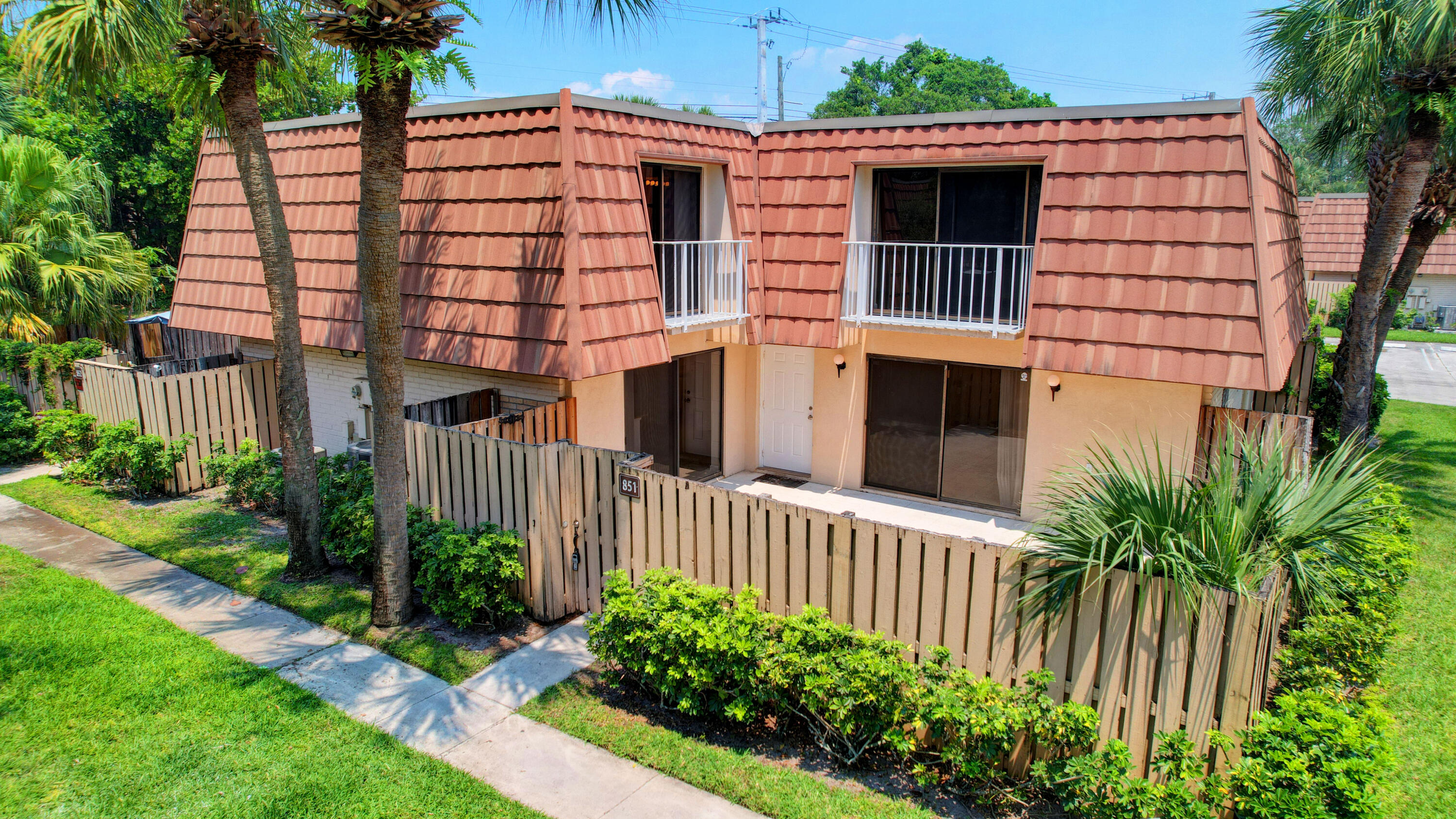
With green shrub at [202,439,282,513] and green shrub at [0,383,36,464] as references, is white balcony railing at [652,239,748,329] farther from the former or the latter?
green shrub at [0,383,36,464]

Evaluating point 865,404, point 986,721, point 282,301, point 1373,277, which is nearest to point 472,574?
point 282,301

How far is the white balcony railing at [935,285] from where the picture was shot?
11086mm

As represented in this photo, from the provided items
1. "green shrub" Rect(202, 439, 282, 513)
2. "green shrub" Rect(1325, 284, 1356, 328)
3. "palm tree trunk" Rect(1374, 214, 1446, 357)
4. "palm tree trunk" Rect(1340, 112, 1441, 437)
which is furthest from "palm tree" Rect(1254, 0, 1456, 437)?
"green shrub" Rect(1325, 284, 1356, 328)

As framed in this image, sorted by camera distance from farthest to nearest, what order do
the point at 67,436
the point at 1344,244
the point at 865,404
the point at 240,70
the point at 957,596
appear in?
the point at 1344,244 → the point at 865,404 → the point at 67,436 → the point at 240,70 → the point at 957,596

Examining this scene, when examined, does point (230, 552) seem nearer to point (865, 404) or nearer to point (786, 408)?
point (786, 408)

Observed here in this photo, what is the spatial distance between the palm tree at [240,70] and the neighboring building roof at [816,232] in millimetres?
1744

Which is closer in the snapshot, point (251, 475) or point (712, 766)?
point (712, 766)

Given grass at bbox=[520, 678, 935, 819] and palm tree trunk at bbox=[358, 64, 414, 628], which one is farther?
palm tree trunk at bbox=[358, 64, 414, 628]

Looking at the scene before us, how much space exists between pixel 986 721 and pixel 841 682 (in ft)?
3.19

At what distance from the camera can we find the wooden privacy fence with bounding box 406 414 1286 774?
202 inches

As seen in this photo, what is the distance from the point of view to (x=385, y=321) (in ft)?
23.9

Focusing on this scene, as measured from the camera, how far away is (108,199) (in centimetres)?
1683

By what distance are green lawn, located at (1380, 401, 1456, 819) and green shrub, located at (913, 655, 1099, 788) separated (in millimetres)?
2149

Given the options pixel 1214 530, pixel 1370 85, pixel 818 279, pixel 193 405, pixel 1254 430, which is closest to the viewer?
pixel 1214 530
